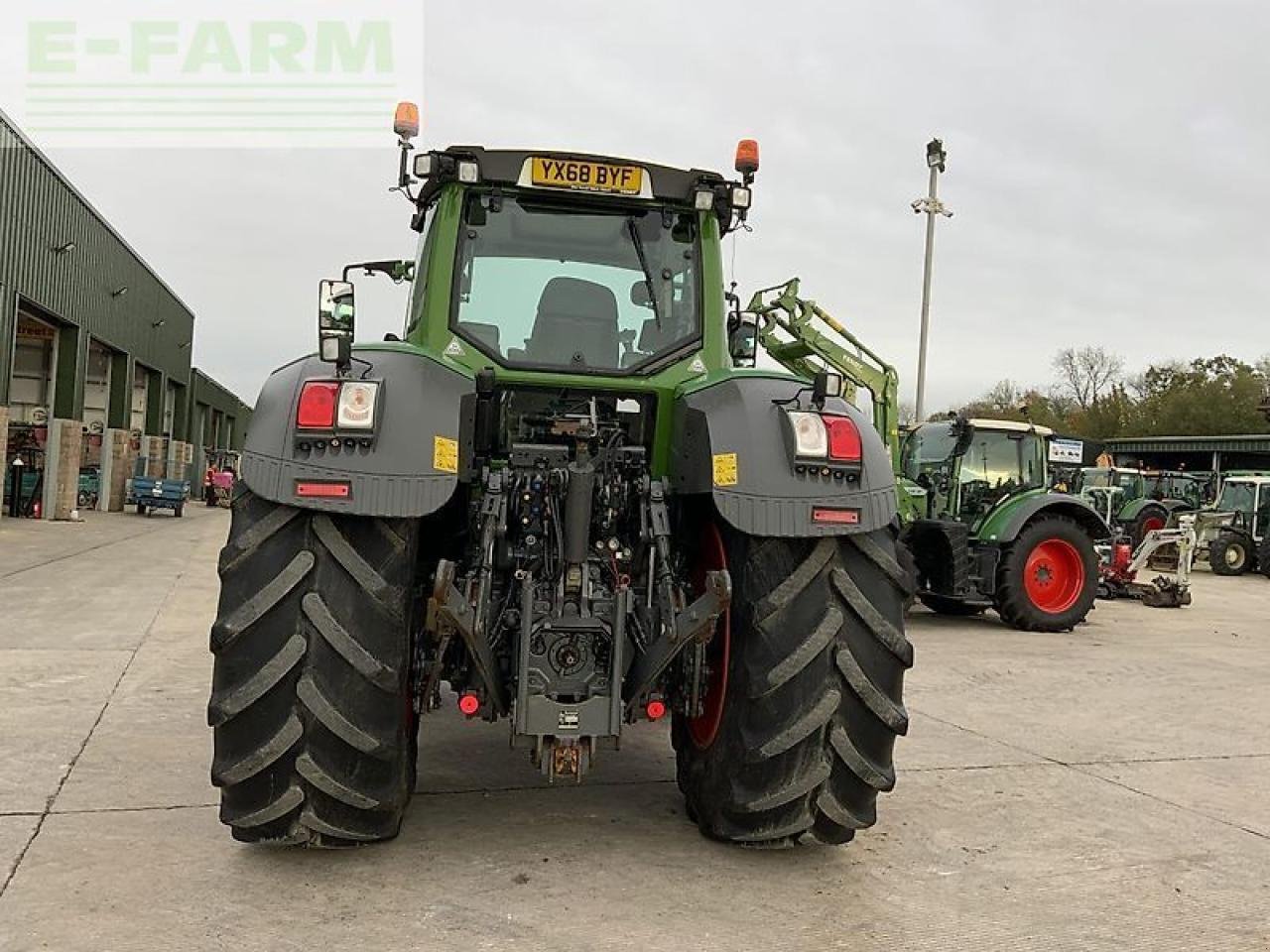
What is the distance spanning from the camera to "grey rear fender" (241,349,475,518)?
3285mm

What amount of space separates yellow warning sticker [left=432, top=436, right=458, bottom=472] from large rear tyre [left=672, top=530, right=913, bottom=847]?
1.02 metres

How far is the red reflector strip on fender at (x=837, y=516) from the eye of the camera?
3.50m

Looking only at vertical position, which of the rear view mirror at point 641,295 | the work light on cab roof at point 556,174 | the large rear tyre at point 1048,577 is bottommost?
the large rear tyre at point 1048,577

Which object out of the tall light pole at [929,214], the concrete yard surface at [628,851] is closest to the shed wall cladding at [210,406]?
the tall light pole at [929,214]

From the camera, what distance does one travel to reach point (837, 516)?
352 centimetres

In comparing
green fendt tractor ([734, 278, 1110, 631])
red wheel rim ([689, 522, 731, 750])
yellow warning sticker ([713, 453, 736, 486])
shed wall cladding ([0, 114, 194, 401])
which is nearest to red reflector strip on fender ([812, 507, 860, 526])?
yellow warning sticker ([713, 453, 736, 486])

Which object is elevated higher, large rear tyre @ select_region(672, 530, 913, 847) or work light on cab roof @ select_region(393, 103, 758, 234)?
work light on cab roof @ select_region(393, 103, 758, 234)

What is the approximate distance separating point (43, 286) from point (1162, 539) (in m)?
22.6

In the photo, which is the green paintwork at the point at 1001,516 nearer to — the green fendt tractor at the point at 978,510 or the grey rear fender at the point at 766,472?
the green fendt tractor at the point at 978,510

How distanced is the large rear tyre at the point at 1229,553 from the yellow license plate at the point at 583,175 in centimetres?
2252

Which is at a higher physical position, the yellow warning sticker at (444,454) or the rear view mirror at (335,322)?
the rear view mirror at (335,322)

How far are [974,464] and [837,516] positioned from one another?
9426mm

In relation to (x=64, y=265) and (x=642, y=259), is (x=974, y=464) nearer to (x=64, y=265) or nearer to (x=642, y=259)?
(x=642, y=259)

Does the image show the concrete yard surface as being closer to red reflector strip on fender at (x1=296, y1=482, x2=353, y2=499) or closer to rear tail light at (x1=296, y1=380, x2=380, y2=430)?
red reflector strip on fender at (x1=296, y1=482, x2=353, y2=499)
